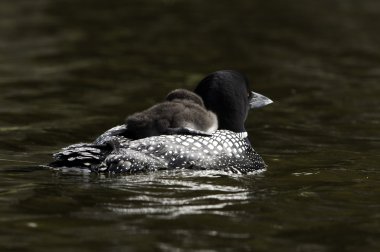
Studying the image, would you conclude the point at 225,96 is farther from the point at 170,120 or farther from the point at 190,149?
the point at 190,149

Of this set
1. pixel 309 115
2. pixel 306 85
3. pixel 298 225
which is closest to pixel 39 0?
pixel 306 85

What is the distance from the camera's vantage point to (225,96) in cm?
816

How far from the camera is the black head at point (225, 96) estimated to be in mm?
8133

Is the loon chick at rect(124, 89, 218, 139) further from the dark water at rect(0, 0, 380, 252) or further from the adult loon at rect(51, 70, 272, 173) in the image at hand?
the dark water at rect(0, 0, 380, 252)

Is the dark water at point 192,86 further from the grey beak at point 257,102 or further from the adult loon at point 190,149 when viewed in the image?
the grey beak at point 257,102

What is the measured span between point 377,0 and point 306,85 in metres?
6.11

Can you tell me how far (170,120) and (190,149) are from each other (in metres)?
0.31

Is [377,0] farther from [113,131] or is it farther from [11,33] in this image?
[113,131]

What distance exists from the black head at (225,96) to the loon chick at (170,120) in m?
0.32

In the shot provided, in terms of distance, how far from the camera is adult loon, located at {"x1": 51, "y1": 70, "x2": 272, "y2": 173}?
7141mm

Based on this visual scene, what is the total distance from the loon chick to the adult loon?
0.25ft

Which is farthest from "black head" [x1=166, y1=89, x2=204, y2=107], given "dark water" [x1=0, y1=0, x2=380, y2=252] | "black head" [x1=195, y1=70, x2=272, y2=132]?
"dark water" [x1=0, y1=0, x2=380, y2=252]

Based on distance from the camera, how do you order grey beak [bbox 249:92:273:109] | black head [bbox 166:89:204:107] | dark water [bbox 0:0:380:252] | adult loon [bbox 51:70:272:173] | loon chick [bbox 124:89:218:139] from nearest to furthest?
dark water [bbox 0:0:380:252], adult loon [bbox 51:70:272:173], loon chick [bbox 124:89:218:139], black head [bbox 166:89:204:107], grey beak [bbox 249:92:273:109]

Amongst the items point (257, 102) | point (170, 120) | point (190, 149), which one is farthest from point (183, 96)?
point (257, 102)
